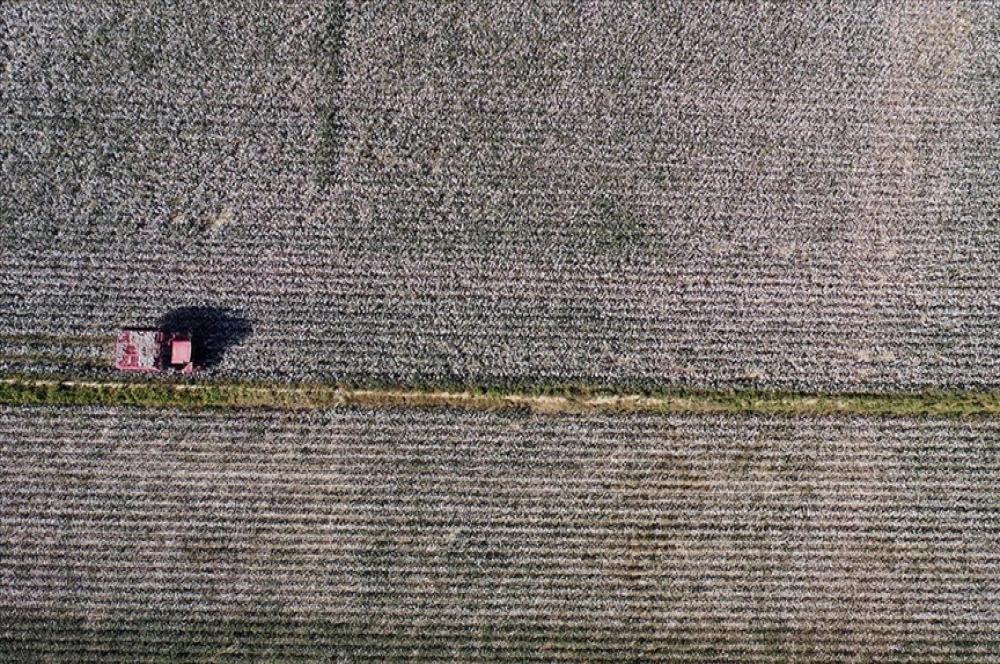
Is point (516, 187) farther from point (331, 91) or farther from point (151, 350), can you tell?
point (151, 350)

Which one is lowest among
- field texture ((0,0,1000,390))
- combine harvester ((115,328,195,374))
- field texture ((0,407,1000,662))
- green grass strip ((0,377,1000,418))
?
field texture ((0,407,1000,662))

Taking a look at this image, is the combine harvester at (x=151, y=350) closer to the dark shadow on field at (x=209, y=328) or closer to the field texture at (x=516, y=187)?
the dark shadow on field at (x=209, y=328)

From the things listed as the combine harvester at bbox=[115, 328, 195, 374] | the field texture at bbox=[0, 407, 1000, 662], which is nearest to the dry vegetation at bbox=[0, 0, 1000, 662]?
the field texture at bbox=[0, 407, 1000, 662]

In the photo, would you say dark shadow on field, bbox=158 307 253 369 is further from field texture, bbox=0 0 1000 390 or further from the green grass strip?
the green grass strip

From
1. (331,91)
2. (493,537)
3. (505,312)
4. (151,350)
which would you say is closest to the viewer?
(151,350)

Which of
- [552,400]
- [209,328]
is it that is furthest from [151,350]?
[552,400]

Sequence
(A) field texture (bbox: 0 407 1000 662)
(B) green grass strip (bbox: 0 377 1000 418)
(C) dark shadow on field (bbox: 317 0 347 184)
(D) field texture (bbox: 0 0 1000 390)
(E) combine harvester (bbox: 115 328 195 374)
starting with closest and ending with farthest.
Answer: (E) combine harvester (bbox: 115 328 195 374) → (A) field texture (bbox: 0 407 1000 662) → (B) green grass strip (bbox: 0 377 1000 418) → (D) field texture (bbox: 0 0 1000 390) → (C) dark shadow on field (bbox: 317 0 347 184)

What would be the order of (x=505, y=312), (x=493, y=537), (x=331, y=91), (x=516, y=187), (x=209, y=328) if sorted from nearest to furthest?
1. (x=493, y=537)
2. (x=209, y=328)
3. (x=505, y=312)
4. (x=516, y=187)
5. (x=331, y=91)
